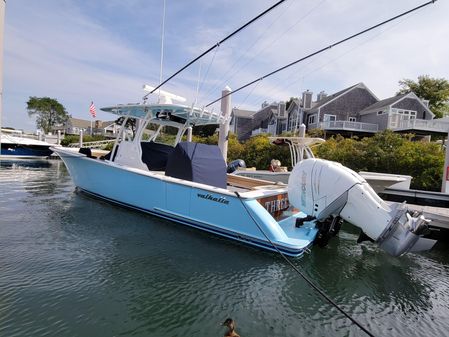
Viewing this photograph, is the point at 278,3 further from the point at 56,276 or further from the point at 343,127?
the point at 343,127

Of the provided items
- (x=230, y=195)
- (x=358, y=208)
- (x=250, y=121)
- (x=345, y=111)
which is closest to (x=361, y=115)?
(x=345, y=111)

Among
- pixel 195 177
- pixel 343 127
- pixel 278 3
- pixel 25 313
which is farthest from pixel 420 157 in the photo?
pixel 343 127

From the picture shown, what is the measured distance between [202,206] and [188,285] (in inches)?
86.0

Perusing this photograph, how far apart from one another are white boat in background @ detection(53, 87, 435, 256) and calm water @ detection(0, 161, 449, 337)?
0.44 meters

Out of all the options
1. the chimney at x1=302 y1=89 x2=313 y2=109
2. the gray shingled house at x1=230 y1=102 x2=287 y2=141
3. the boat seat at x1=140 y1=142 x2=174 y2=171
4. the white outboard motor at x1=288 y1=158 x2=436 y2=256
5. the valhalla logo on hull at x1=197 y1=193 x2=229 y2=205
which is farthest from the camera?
the gray shingled house at x1=230 y1=102 x2=287 y2=141

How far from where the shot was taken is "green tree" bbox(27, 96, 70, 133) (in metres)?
71.4

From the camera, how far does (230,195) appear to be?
18.7ft

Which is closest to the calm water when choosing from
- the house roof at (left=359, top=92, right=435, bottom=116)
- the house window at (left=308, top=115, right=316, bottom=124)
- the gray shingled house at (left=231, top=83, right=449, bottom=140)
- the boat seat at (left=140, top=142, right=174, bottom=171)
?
the boat seat at (left=140, top=142, right=174, bottom=171)

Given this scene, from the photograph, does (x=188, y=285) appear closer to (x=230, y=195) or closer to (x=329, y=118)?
(x=230, y=195)

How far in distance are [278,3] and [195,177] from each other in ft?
12.7

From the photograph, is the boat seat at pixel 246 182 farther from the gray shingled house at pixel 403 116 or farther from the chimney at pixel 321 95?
the chimney at pixel 321 95

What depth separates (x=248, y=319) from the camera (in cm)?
353

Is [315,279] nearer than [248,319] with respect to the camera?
No

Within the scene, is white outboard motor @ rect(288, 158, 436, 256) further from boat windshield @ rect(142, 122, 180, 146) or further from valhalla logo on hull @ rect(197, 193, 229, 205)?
boat windshield @ rect(142, 122, 180, 146)
